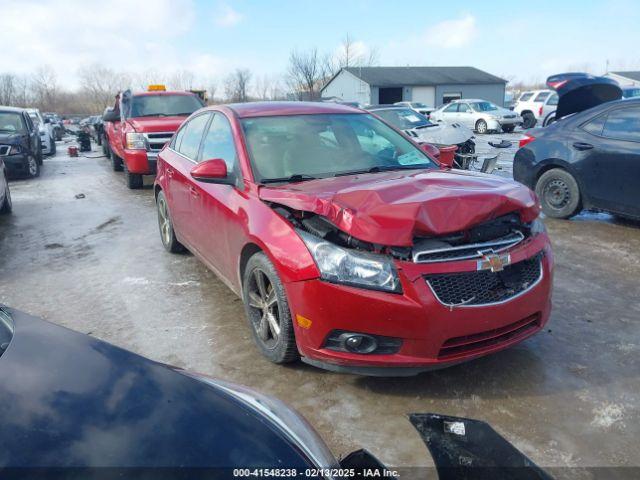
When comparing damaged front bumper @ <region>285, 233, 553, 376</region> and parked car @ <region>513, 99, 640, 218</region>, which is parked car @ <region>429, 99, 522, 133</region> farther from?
damaged front bumper @ <region>285, 233, 553, 376</region>

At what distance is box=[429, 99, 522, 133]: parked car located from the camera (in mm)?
23734

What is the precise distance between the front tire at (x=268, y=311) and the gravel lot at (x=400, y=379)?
0.48 feet

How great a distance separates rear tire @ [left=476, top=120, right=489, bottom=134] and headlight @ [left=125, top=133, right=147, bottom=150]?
713 inches

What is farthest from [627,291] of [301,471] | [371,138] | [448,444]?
[301,471]

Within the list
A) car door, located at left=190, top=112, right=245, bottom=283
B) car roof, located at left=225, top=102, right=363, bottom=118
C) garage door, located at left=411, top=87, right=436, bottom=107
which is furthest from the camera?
garage door, located at left=411, top=87, right=436, bottom=107

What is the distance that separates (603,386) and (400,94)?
154 ft

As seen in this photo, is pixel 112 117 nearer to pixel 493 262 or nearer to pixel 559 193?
pixel 559 193

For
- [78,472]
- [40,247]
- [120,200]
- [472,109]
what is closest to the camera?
[78,472]

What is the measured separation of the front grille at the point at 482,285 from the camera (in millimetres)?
2652

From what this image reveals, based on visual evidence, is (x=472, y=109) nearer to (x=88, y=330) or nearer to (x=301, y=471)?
(x=88, y=330)

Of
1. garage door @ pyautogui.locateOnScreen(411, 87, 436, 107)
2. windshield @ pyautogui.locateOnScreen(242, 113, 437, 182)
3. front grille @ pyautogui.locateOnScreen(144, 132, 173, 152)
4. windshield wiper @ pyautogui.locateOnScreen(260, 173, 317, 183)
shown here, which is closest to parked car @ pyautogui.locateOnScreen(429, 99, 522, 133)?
front grille @ pyautogui.locateOnScreen(144, 132, 173, 152)

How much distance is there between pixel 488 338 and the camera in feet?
9.27

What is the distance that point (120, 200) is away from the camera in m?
9.23

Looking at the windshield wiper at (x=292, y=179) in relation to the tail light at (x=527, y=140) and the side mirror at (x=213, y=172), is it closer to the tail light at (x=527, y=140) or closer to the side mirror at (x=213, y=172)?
the side mirror at (x=213, y=172)
